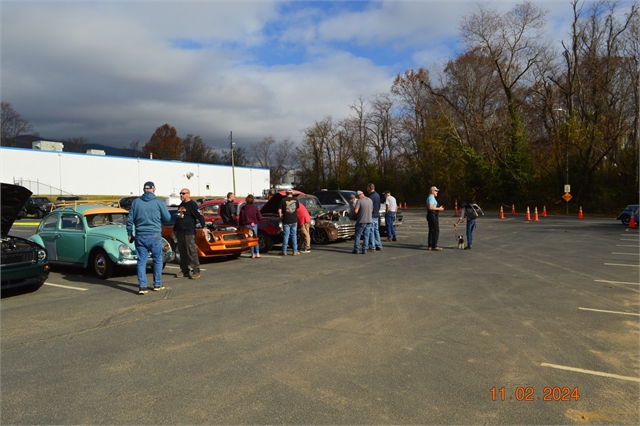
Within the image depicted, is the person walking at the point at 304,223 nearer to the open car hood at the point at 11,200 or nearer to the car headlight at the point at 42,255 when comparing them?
the car headlight at the point at 42,255

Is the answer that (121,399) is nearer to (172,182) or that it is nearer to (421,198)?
(421,198)

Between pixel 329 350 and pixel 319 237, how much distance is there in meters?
11.0

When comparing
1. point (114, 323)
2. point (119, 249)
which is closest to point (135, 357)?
point (114, 323)

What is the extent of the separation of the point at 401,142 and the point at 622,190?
85.3 ft

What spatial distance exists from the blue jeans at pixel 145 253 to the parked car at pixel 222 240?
3182 mm

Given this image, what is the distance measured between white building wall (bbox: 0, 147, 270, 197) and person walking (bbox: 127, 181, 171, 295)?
49271mm

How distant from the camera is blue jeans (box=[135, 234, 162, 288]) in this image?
864 centimetres

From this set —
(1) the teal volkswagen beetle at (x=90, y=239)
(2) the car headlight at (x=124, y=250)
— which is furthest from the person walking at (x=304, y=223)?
(2) the car headlight at (x=124, y=250)

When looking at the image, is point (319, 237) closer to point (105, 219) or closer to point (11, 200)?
point (105, 219)

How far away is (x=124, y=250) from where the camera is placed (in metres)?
10.1

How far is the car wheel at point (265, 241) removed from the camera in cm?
1531

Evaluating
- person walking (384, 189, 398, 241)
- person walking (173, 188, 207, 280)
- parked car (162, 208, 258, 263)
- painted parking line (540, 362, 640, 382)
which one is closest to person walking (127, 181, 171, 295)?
person walking (173, 188, 207, 280)

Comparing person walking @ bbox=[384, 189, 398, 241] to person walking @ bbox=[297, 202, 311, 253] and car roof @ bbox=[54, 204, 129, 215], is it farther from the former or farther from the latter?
car roof @ bbox=[54, 204, 129, 215]

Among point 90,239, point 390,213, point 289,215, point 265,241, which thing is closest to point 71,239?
point 90,239
